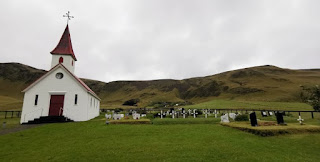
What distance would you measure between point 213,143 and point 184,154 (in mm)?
2672

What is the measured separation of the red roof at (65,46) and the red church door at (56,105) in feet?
24.7

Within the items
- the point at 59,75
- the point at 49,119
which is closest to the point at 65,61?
the point at 59,75

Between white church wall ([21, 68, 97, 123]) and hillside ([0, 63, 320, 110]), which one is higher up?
hillside ([0, 63, 320, 110])

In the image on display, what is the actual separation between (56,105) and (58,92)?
1.67 m

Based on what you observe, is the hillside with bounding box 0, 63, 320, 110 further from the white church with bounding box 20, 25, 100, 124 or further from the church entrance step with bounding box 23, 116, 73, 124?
the church entrance step with bounding box 23, 116, 73, 124

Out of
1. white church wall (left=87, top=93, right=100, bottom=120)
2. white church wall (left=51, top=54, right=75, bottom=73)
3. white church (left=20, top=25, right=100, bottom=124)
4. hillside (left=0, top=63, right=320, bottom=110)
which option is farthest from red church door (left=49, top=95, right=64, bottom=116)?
hillside (left=0, top=63, right=320, bottom=110)

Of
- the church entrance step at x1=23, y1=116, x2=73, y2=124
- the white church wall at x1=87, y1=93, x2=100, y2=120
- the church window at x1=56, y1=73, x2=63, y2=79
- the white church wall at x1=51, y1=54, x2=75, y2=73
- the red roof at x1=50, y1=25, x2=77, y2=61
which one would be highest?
the red roof at x1=50, y1=25, x2=77, y2=61

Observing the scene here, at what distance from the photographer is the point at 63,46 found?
26531 millimetres

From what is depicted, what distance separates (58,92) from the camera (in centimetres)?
2159

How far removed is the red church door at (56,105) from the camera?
69.9 ft

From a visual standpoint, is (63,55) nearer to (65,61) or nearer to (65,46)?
(65,61)

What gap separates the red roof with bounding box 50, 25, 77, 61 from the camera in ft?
84.0

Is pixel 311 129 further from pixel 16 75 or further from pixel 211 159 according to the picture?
pixel 16 75

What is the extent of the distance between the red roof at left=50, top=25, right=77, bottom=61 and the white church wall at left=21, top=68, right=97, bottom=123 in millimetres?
4540
